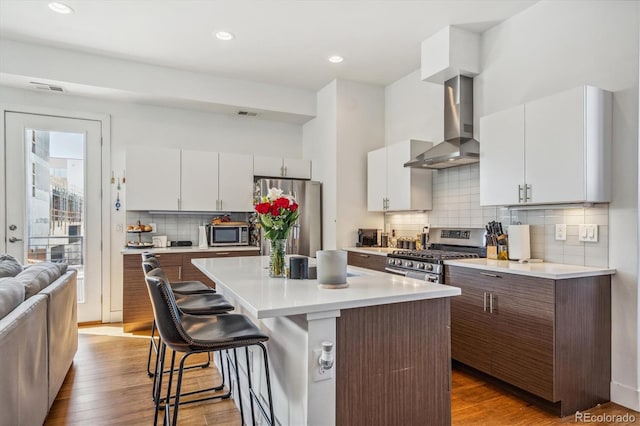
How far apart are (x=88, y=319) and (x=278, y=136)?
3.33m

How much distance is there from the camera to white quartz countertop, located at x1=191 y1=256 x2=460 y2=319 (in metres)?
1.52

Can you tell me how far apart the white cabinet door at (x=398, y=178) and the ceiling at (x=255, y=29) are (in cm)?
99

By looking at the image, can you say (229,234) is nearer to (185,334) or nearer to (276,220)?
(276,220)

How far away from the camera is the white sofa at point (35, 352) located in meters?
1.64

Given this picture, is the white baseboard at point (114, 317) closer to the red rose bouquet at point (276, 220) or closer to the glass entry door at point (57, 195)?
the glass entry door at point (57, 195)

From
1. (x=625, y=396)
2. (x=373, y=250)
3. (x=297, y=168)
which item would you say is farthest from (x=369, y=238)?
(x=625, y=396)

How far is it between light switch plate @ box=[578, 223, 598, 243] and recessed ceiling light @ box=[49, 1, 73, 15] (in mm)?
4370

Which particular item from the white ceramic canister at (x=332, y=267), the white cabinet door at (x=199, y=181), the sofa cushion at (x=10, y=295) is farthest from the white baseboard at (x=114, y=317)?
the white ceramic canister at (x=332, y=267)

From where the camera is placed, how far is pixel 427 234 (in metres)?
4.28

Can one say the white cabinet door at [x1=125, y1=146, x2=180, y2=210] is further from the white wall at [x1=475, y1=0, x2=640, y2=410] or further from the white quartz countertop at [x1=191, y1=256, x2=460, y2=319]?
the white wall at [x1=475, y1=0, x2=640, y2=410]

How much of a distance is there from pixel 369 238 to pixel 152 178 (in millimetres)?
2687

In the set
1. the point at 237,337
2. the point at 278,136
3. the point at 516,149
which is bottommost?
the point at 237,337

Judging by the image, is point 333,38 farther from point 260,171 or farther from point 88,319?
point 88,319

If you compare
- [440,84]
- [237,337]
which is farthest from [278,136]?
[237,337]
